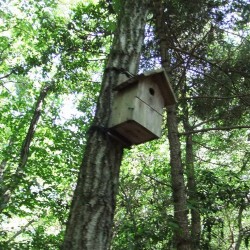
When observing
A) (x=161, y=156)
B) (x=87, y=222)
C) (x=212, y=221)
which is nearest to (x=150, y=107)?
(x=87, y=222)

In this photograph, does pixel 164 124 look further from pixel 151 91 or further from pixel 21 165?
pixel 151 91

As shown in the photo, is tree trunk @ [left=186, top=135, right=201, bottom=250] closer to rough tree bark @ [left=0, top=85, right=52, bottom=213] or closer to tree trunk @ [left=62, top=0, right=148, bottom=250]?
tree trunk @ [left=62, top=0, right=148, bottom=250]

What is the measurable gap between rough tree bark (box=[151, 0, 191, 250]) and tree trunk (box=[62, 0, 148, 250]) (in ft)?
6.57

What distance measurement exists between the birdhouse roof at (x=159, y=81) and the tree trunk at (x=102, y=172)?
11 centimetres

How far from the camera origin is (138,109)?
7.97ft

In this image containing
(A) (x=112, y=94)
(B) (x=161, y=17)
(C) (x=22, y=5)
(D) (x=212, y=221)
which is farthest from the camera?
(C) (x=22, y=5)

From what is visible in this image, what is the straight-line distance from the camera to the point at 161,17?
572 centimetres

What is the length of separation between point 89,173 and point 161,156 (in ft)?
31.2

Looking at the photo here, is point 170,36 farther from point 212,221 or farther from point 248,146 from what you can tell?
point 248,146

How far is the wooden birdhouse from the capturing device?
229cm

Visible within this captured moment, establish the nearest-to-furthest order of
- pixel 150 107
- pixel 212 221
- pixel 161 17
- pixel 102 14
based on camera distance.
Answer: pixel 150 107 → pixel 212 221 → pixel 161 17 → pixel 102 14

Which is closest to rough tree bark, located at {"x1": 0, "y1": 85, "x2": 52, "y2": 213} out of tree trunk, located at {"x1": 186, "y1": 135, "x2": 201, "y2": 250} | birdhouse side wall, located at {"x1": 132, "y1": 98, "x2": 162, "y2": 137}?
birdhouse side wall, located at {"x1": 132, "y1": 98, "x2": 162, "y2": 137}

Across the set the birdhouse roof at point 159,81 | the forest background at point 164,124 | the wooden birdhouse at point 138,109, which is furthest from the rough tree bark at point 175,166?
the wooden birdhouse at point 138,109

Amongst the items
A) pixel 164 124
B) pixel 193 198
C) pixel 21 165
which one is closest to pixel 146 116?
pixel 193 198
